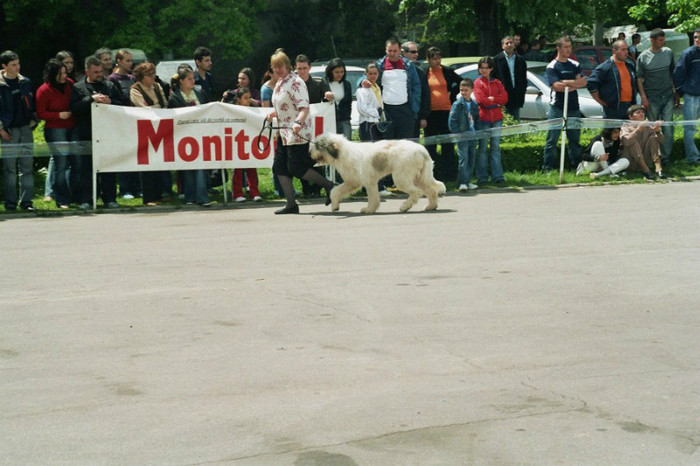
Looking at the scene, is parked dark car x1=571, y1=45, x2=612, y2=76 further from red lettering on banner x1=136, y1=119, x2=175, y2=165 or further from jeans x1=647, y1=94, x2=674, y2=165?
red lettering on banner x1=136, y1=119, x2=175, y2=165

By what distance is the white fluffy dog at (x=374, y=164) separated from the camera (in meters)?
14.7

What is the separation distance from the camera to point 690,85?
64.8 ft

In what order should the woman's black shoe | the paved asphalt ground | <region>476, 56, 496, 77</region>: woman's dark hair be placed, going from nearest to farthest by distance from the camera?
the paved asphalt ground < the woman's black shoe < <region>476, 56, 496, 77</region>: woman's dark hair

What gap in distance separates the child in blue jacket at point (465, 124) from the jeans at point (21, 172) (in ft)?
21.3

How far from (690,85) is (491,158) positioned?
4112 mm

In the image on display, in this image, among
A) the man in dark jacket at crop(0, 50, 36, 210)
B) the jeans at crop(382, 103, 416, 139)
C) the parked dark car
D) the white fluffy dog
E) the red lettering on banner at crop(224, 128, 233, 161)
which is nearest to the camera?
the white fluffy dog

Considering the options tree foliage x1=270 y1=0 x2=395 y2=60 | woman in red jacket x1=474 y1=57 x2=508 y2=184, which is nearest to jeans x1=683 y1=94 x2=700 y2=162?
woman in red jacket x1=474 y1=57 x2=508 y2=184

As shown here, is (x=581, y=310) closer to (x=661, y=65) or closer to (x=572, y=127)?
(x=572, y=127)

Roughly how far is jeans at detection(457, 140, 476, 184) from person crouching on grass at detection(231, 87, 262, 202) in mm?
3228

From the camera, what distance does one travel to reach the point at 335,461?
5383 mm

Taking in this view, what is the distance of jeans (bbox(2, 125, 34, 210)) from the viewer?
1559 cm

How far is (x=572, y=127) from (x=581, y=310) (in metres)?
10.9

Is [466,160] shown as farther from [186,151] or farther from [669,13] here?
[669,13]

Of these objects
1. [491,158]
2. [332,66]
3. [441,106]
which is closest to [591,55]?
[491,158]
